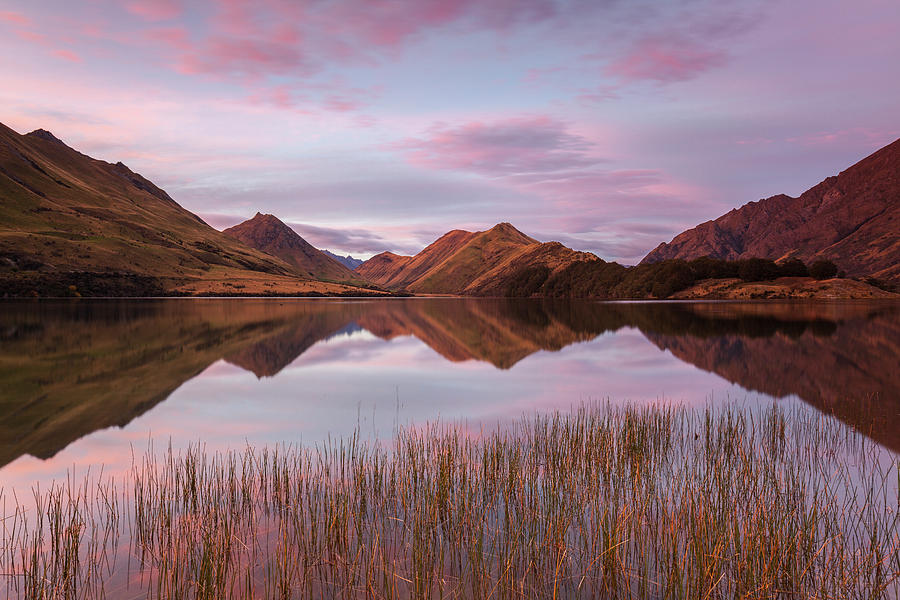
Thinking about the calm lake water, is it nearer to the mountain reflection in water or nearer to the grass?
the mountain reflection in water

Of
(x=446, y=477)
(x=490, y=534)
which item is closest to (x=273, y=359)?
(x=446, y=477)

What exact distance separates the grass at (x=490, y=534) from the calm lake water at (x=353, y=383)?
5.23 metres

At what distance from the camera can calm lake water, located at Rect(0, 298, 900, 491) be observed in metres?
19.3

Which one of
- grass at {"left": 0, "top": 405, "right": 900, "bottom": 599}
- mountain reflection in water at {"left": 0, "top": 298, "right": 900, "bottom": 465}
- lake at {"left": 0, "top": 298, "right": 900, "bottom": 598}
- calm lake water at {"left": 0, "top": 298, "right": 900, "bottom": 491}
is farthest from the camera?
mountain reflection in water at {"left": 0, "top": 298, "right": 900, "bottom": 465}

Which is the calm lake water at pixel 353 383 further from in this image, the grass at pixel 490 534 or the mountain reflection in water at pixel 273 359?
the grass at pixel 490 534

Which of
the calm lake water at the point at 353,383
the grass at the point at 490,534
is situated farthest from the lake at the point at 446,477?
the calm lake water at the point at 353,383

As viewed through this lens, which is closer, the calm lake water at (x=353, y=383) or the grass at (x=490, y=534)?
the grass at (x=490, y=534)

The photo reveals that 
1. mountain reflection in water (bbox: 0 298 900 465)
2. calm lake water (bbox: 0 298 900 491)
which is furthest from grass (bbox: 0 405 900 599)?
mountain reflection in water (bbox: 0 298 900 465)

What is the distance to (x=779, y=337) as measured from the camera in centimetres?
5166

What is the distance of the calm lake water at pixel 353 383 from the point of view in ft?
63.3

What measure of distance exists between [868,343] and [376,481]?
51970mm

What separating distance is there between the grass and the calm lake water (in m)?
5.23

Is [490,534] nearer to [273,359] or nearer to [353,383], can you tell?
[353,383]

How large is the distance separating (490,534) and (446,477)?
2.01m
